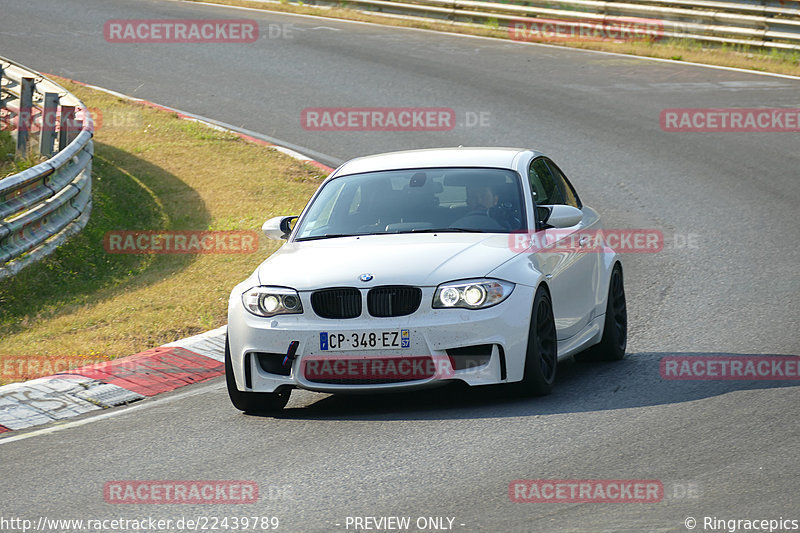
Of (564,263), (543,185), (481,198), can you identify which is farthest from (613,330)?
(481,198)

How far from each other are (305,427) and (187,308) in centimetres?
378

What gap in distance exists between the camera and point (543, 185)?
9211 mm

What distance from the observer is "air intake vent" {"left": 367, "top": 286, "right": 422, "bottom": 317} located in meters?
7.46

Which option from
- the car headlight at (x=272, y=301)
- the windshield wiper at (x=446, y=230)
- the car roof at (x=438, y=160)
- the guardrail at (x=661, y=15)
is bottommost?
the guardrail at (x=661, y=15)

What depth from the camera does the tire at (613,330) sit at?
360 inches

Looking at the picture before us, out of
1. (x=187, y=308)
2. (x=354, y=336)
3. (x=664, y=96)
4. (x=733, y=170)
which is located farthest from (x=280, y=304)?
(x=664, y=96)

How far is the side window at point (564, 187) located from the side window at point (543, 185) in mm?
96

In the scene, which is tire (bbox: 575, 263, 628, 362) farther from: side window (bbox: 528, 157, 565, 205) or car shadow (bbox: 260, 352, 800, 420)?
side window (bbox: 528, 157, 565, 205)

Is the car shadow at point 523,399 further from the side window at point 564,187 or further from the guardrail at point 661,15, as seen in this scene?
the guardrail at point 661,15

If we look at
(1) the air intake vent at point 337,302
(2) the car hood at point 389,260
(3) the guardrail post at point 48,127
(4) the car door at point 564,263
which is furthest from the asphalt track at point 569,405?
(3) the guardrail post at point 48,127

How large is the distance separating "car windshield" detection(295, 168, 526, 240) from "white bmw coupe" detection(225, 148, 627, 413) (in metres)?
0.01

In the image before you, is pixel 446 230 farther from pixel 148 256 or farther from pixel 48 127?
pixel 48 127

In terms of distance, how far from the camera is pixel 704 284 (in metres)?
11.5

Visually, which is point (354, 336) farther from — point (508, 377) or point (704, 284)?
point (704, 284)
